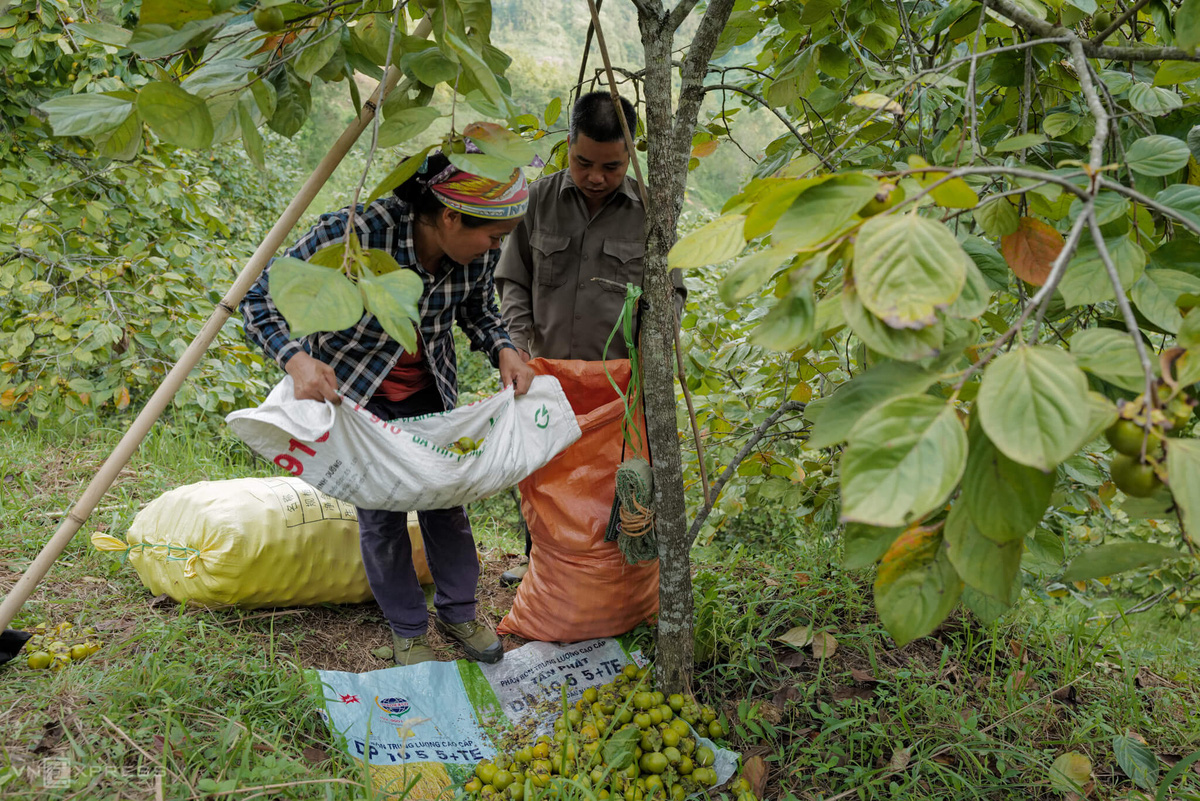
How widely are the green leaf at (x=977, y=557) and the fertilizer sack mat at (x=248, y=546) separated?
1.95 metres

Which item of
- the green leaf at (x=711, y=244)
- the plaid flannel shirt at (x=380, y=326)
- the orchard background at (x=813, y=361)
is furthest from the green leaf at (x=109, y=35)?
the green leaf at (x=711, y=244)

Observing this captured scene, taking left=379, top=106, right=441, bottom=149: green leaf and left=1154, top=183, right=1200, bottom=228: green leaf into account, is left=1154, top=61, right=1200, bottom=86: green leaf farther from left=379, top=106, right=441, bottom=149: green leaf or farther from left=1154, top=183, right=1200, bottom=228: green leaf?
left=379, top=106, right=441, bottom=149: green leaf

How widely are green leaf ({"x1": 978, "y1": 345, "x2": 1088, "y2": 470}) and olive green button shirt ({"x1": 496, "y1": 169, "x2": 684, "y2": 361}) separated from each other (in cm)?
182

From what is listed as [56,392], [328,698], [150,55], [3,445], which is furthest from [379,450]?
[3,445]

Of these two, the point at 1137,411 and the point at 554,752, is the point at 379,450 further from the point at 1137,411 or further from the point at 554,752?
the point at 1137,411

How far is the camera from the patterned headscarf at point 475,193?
1724 mm

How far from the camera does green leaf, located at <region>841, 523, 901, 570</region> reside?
0.77 meters

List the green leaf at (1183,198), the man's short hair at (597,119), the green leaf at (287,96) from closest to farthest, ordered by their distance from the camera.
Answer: the green leaf at (1183,198) → the green leaf at (287,96) → the man's short hair at (597,119)

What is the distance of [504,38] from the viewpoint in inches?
655

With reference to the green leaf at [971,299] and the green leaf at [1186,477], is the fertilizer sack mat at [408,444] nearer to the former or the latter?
the green leaf at [971,299]

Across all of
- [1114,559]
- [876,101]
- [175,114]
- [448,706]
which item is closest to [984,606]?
[1114,559]

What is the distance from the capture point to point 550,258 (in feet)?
8.05

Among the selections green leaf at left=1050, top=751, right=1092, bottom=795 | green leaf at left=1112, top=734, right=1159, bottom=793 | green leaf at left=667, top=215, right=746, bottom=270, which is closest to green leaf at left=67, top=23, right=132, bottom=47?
green leaf at left=667, top=215, right=746, bottom=270

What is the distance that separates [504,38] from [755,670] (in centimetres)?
1713
